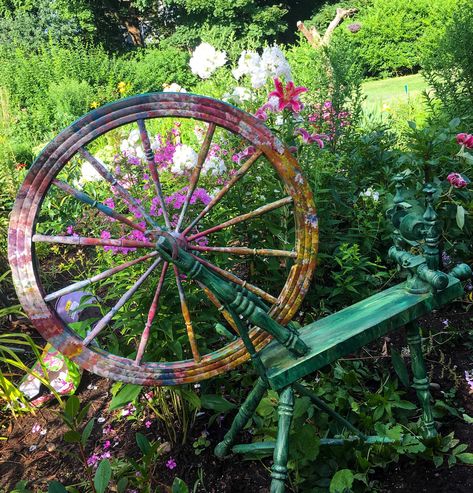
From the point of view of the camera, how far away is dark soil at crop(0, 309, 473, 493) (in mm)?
1531

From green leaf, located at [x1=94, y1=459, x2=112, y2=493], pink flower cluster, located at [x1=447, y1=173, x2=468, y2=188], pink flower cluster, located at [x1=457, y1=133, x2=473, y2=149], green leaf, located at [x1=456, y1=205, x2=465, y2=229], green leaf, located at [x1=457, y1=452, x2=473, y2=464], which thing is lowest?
green leaf, located at [x1=457, y1=452, x2=473, y2=464]

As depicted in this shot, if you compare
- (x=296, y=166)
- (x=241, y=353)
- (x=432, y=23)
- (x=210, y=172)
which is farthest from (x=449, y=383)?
(x=432, y=23)

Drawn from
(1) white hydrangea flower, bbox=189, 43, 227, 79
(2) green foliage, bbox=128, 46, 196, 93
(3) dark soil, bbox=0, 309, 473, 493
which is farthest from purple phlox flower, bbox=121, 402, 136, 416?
(2) green foliage, bbox=128, 46, 196, 93

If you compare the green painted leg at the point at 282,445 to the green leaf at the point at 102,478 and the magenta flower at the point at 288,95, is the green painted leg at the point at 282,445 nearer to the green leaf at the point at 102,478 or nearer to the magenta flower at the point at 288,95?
the green leaf at the point at 102,478

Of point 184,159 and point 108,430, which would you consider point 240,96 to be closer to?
point 184,159

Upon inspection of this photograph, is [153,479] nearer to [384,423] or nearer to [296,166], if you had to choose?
[384,423]

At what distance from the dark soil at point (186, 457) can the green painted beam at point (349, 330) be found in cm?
48

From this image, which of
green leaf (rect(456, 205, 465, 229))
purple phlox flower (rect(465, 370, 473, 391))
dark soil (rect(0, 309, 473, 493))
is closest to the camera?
dark soil (rect(0, 309, 473, 493))

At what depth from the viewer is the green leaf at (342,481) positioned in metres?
1.40

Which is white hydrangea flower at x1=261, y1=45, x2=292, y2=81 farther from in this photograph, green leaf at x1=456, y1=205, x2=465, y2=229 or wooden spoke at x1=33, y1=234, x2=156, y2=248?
wooden spoke at x1=33, y1=234, x2=156, y2=248

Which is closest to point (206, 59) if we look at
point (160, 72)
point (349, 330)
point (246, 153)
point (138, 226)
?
point (246, 153)

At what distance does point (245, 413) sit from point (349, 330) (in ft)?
1.30

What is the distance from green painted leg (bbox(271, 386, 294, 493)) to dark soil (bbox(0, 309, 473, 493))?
1.14ft

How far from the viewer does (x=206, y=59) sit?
2416 millimetres
